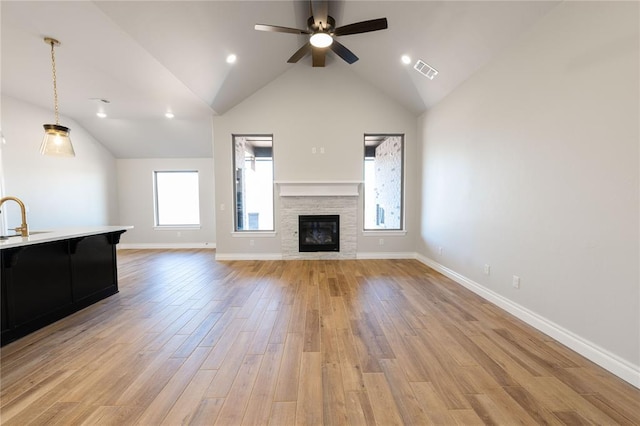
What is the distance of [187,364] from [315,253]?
3.41 m

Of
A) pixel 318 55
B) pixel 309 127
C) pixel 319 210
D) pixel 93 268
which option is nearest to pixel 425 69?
pixel 318 55

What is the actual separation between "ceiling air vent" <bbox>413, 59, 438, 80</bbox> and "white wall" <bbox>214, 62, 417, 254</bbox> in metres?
1.27

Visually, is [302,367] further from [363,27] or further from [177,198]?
[177,198]

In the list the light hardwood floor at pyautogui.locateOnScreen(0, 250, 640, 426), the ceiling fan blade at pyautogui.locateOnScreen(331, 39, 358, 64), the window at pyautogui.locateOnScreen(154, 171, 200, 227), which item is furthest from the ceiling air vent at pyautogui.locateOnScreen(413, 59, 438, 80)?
the window at pyautogui.locateOnScreen(154, 171, 200, 227)

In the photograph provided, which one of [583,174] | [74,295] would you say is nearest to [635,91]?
[583,174]

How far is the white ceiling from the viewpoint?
2.45 m

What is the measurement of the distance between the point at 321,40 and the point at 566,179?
291 centimetres

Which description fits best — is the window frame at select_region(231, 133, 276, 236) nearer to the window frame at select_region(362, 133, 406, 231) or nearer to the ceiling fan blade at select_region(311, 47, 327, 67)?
the ceiling fan blade at select_region(311, 47, 327, 67)

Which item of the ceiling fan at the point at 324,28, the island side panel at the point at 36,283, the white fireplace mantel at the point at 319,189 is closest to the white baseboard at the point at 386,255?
the white fireplace mantel at the point at 319,189

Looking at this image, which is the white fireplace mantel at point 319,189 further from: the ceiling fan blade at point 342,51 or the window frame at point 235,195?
the ceiling fan blade at point 342,51

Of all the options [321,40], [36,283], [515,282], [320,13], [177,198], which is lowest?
[515,282]

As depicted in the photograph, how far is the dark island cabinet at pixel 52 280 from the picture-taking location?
210 cm

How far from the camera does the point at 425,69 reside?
3.69m

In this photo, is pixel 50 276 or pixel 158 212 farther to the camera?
pixel 158 212
